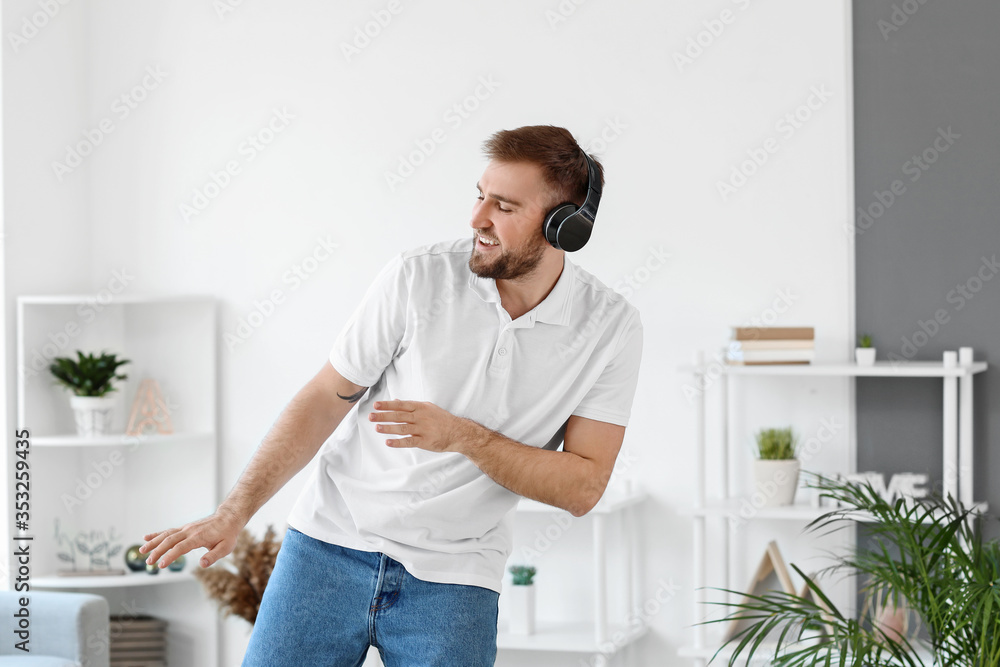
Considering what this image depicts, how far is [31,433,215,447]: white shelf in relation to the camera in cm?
328

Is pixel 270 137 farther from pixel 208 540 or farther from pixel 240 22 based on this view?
pixel 208 540

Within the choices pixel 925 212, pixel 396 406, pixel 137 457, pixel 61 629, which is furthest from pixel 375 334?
pixel 137 457

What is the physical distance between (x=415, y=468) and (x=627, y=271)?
65.0 inches

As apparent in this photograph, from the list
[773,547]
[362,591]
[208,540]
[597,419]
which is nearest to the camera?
[208,540]

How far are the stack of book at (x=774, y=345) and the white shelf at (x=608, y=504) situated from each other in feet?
1.72

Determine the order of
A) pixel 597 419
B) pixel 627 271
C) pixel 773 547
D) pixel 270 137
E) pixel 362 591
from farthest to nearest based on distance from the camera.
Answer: pixel 270 137 → pixel 627 271 → pixel 773 547 → pixel 597 419 → pixel 362 591

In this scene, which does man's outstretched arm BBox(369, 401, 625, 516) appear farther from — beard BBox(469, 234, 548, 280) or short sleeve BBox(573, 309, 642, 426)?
beard BBox(469, 234, 548, 280)

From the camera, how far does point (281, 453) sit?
164 centimetres

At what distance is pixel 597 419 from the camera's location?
5.70 feet

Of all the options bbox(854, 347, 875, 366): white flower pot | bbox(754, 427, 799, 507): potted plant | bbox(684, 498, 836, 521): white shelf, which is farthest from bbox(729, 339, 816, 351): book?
bbox(684, 498, 836, 521): white shelf

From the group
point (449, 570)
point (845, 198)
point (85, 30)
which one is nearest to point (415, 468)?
point (449, 570)

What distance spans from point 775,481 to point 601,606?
61 cm

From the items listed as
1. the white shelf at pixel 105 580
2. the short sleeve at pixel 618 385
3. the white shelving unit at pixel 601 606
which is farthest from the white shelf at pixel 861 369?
the white shelf at pixel 105 580

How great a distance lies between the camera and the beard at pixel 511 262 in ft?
5.43
